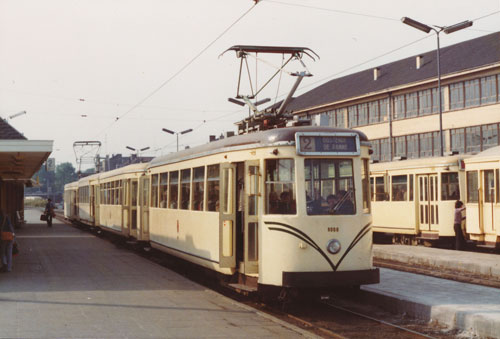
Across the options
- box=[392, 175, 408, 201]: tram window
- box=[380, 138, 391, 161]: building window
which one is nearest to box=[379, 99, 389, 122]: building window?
box=[380, 138, 391, 161]: building window

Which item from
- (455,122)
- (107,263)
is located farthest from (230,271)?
(455,122)

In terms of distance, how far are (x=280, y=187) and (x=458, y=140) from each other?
38620 millimetres

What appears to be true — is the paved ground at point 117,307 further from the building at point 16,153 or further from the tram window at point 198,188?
the building at point 16,153

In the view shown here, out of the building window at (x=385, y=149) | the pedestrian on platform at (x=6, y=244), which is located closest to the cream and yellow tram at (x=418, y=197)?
the pedestrian on platform at (x=6, y=244)

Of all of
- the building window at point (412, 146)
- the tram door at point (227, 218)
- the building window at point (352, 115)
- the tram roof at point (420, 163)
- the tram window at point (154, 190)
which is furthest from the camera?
the building window at point (352, 115)

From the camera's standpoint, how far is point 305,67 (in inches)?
573

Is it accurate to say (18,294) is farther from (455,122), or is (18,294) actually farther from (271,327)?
(455,122)

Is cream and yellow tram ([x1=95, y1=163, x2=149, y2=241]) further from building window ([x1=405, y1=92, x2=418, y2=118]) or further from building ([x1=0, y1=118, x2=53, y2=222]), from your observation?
building window ([x1=405, y1=92, x2=418, y2=118])

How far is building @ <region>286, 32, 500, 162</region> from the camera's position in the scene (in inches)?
1782

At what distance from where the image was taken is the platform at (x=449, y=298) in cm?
979

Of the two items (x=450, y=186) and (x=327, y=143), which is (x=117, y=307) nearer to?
(x=327, y=143)

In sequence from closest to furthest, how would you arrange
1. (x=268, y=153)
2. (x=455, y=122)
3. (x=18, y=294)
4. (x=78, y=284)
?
1. (x=268, y=153)
2. (x=18, y=294)
3. (x=78, y=284)
4. (x=455, y=122)

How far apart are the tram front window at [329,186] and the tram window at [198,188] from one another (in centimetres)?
345

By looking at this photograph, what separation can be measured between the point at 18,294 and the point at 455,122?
130 ft
